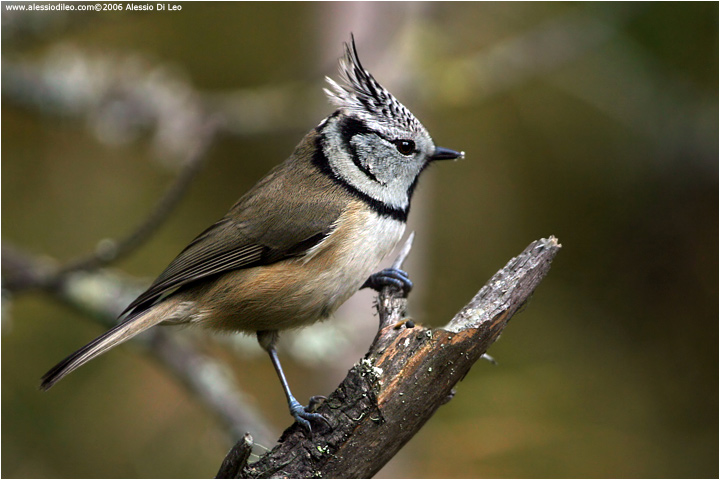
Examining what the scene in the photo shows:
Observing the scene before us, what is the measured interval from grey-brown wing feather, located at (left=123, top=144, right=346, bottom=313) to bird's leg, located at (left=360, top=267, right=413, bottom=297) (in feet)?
1.12

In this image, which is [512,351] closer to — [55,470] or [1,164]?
[55,470]

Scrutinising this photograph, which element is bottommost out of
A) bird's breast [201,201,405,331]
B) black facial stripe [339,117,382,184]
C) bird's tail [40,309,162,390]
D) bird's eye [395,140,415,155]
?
bird's tail [40,309,162,390]

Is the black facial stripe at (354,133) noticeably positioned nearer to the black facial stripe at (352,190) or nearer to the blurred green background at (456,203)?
the black facial stripe at (352,190)

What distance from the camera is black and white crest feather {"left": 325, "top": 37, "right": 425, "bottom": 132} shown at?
117 inches

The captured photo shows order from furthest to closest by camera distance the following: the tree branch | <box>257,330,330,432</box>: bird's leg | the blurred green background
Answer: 1. the blurred green background
2. <box>257,330,330,432</box>: bird's leg
3. the tree branch

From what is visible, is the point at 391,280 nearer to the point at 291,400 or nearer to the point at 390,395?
the point at 291,400

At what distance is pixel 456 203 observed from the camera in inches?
197

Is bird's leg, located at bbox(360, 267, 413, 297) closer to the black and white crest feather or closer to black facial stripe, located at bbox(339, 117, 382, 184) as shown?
black facial stripe, located at bbox(339, 117, 382, 184)

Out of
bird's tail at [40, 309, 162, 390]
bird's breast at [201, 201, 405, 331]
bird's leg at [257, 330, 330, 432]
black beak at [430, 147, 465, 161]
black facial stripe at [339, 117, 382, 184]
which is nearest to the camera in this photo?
bird's leg at [257, 330, 330, 432]

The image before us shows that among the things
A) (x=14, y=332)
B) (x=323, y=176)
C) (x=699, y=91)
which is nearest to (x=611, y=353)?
(x=699, y=91)

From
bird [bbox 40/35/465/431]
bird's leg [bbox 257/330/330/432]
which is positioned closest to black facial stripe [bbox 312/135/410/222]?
bird [bbox 40/35/465/431]

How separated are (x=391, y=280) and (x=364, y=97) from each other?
803mm

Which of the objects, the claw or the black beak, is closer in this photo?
the claw

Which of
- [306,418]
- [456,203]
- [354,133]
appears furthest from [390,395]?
[456,203]
